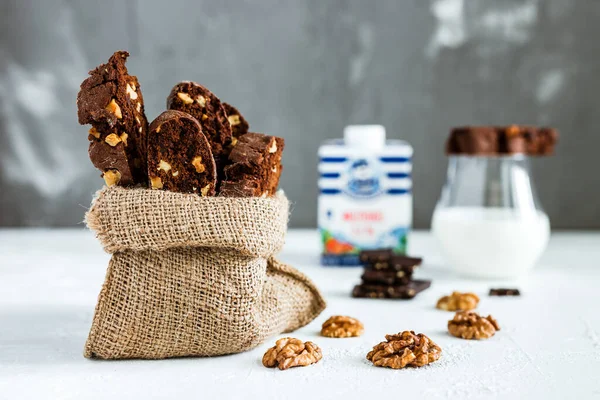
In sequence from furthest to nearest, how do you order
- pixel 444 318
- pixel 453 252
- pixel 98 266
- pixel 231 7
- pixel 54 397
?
pixel 231 7 < pixel 98 266 < pixel 453 252 < pixel 444 318 < pixel 54 397

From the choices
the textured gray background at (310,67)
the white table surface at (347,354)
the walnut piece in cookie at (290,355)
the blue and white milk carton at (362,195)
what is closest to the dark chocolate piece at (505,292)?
the white table surface at (347,354)

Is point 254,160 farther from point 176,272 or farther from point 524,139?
point 524,139

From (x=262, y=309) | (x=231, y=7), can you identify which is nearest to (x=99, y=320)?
(x=262, y=309)

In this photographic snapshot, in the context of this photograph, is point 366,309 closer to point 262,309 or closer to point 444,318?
point 444,318

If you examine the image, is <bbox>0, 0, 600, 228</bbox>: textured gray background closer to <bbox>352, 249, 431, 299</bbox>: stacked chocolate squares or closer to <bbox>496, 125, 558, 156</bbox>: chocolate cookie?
<bbox>496, 125, 558, 156</bbox>: chocolate cookie

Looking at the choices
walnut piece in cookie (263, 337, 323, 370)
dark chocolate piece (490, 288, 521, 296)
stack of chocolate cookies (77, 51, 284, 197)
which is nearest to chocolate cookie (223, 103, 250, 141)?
stack of chocolate cookies (77, 51, 284, 197)

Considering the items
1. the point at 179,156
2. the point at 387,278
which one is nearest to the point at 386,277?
the point at 387,278
